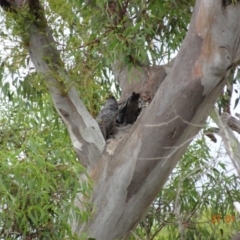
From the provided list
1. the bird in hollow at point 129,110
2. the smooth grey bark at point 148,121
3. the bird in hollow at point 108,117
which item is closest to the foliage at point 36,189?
the smooth grey bark at point 148,121

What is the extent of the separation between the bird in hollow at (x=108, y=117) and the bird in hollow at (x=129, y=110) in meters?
0.06

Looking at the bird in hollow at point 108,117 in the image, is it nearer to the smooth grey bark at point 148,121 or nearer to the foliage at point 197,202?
the smooth grey bark at point 148,121

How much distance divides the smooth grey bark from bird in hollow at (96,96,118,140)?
75 millimetres

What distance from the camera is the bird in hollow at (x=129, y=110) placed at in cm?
405

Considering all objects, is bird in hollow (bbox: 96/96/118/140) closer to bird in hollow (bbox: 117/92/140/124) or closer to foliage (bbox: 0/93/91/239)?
bird in hollow (bbox: 117/92/140/124)

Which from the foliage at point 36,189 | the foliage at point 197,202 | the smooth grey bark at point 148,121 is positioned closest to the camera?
the foliage at point 36,189

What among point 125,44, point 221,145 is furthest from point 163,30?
point 221,145

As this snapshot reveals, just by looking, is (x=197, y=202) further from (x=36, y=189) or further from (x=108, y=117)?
(x=36, y=189)

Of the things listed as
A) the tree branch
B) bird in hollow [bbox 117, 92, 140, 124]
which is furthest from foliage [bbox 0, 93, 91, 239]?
bird in hollow [bbox 117, 92, 140, 124]

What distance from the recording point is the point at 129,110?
409 centimetres

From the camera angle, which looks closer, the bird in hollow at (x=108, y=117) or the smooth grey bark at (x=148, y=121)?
the smooth grey bark at (x=148, y=121)

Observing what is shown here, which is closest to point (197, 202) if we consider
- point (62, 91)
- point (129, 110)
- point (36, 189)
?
point (129, 110)

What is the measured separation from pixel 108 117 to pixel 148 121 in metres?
0.43

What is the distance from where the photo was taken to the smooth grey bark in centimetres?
351
